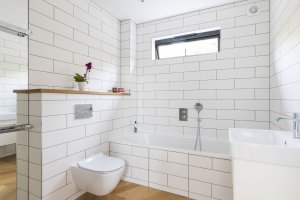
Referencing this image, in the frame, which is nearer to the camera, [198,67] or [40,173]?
[40,173]

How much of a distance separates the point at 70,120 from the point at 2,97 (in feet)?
1.91

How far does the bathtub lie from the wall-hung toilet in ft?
1.45

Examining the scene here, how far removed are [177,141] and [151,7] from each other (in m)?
2.02

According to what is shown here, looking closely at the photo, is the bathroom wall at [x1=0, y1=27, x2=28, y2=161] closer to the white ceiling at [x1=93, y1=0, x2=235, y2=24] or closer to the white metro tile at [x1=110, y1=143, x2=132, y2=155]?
the white metro tile at [x1=110, y1=143, x2=132, y2=155]

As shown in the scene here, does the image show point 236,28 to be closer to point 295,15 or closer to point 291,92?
point 295,15

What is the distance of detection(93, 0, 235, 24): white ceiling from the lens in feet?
7.64

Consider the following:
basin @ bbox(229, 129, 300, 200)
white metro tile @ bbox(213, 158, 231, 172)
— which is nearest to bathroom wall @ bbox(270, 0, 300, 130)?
basin @ bbox(229, 129, 300, 200)

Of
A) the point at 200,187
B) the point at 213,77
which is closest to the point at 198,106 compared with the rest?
the point at 213,77

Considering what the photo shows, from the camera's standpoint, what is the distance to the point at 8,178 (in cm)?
157

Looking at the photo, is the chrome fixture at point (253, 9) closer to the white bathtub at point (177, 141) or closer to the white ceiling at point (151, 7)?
the white ceiling at point (151, 7)

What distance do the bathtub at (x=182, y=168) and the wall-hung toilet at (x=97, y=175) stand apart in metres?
0.44

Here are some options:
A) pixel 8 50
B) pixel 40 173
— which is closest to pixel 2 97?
pixel 8 50

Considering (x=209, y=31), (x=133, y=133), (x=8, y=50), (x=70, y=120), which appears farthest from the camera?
(x=133, y=133)

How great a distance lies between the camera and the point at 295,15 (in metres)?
1.28
